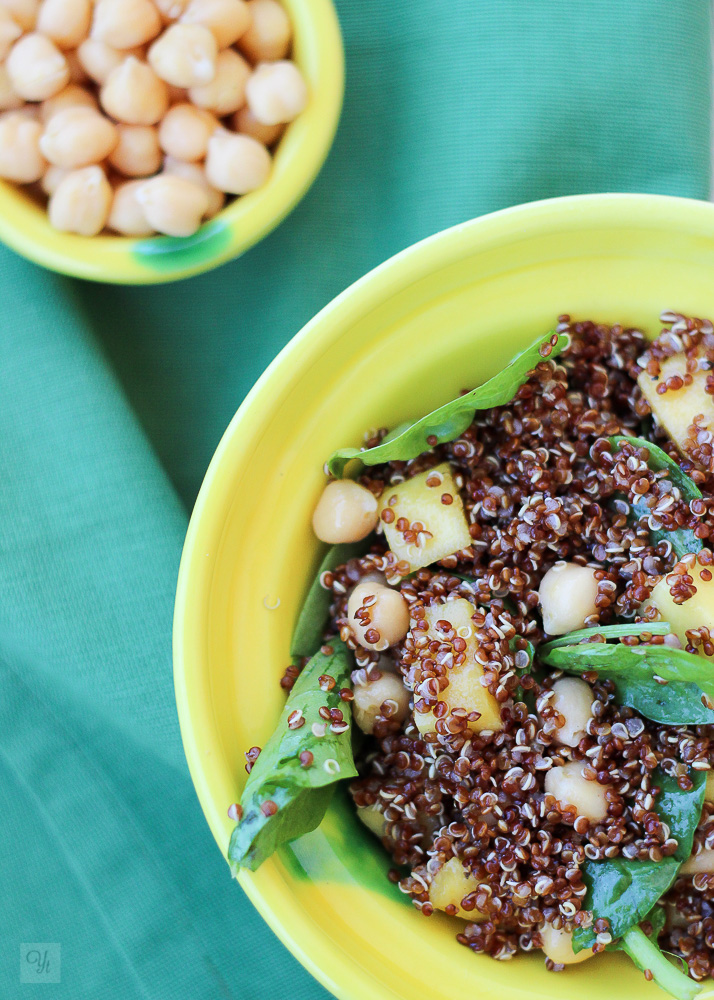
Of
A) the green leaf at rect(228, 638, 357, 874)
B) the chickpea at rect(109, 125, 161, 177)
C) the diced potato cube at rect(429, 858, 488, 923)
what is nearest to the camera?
the green leaf at rect(228, 638, 357, 874)

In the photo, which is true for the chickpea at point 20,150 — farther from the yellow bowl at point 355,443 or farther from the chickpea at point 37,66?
the yellow bowl at point 355,443

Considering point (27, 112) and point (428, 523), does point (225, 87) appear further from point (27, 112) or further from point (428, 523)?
point (428, 523)

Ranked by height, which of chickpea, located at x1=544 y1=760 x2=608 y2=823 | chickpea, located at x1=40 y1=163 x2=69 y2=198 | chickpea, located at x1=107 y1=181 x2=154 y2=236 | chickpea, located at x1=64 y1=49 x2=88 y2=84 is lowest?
chickpea, located at x1=544 y1=760 x2=608 y2=823

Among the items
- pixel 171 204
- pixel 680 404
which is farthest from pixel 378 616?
pixel 171 204

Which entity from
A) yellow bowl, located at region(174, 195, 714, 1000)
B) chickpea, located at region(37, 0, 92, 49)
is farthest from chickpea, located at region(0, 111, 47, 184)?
yellow bowl, located at region(174, 195, 714, 1000)

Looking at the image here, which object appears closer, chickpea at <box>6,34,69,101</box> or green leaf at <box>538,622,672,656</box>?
green leaf at <box>538,622,672,656</box>

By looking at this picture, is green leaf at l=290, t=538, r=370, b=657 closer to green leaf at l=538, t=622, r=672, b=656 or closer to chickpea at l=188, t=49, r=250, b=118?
green leaf at l=538, t=622, r=672, b=656

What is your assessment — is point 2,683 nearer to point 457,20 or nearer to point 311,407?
point 311,407

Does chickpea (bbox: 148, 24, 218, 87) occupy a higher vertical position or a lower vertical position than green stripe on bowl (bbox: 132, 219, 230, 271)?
higher

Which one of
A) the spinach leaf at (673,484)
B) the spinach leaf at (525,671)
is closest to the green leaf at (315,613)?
the spinach leaf at (525,671)
